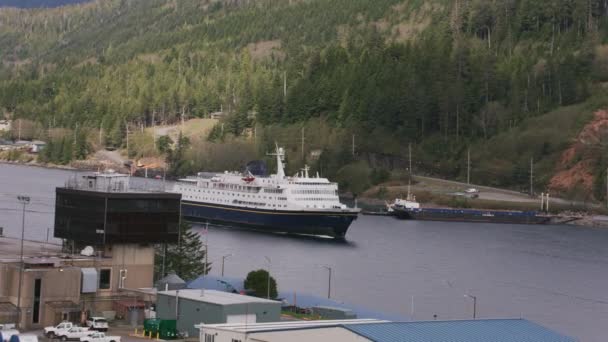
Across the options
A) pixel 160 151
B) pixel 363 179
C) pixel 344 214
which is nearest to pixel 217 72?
pixel 160 151

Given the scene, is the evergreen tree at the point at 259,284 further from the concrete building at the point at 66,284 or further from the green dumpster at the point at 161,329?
the green dumpster at the point at 161,329

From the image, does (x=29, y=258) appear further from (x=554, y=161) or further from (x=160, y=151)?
(x=160, y=151)

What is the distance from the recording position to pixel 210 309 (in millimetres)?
44750

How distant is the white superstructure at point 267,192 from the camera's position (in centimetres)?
9788

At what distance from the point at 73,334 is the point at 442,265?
127 feet

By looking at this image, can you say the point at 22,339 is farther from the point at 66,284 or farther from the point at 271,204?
the point at 271,204

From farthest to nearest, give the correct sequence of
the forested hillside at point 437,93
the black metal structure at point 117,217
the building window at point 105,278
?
1. the forested hillside at point 437,93
2. the black metal structure at point 117,217
3. the building window at point 105,278

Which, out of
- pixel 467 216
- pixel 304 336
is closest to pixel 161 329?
pixel 304 336

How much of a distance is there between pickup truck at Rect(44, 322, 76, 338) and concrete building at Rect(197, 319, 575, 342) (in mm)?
3822

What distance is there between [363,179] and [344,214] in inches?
1625

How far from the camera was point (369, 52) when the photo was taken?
170875 millimetres

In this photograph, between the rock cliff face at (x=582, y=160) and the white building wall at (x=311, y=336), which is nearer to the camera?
the white building wall at (x=311, y=336)

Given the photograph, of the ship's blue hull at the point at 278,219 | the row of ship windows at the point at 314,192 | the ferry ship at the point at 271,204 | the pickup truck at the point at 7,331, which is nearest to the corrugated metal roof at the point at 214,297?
the pickup truck at the point at 7,331

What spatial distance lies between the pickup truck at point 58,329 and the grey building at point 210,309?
4068 millimetres
